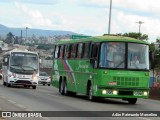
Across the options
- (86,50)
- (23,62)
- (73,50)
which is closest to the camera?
(86,50)

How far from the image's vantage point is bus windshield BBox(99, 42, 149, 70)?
79.1 feet

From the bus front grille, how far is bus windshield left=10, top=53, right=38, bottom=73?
52.1ft

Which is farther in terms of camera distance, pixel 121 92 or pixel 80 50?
pixel 80 50

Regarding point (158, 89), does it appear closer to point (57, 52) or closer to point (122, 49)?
point (57, 52)

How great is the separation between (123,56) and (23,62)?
16043 millimetres

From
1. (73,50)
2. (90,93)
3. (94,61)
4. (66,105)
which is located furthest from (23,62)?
(66,105)

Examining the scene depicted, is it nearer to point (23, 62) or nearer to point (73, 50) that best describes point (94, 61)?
point (73, 50)

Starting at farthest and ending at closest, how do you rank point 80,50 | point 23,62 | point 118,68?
point 23,62
point 80,50
point 118,68

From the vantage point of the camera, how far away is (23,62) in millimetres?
39000

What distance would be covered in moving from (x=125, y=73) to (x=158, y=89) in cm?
1688

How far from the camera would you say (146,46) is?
81.1 ft

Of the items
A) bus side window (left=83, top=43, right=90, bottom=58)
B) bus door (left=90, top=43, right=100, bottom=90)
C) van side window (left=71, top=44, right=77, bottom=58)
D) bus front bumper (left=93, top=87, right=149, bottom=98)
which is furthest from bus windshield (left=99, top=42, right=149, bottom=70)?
van side window (left=71, top=44, right=77, bottom=58)

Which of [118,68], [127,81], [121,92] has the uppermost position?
[118,68]

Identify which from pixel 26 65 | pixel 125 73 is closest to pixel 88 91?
pixel 125 73
